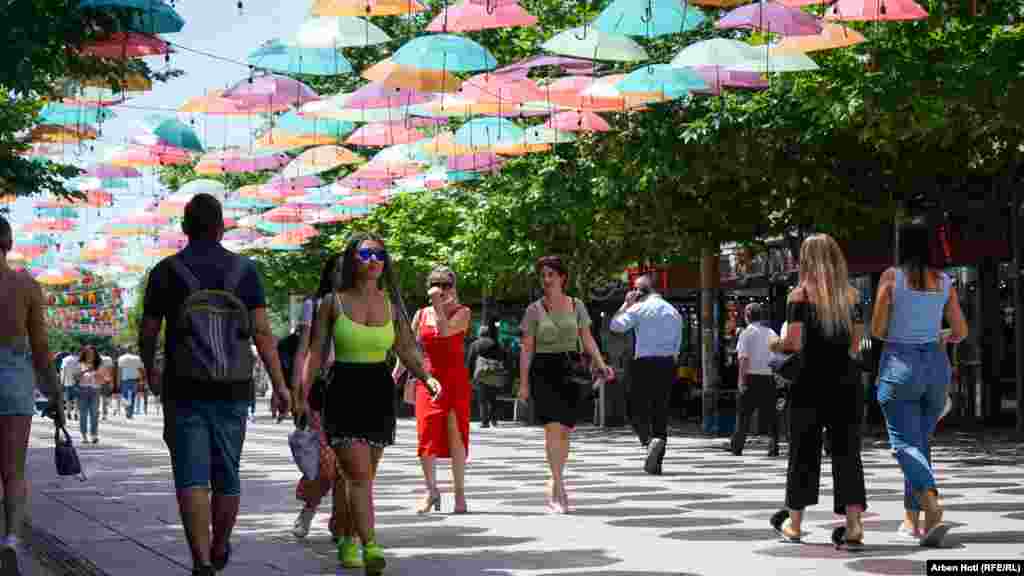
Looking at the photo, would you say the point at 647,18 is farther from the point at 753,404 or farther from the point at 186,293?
the point at 186,293

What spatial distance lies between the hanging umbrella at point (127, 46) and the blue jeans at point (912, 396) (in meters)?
6.38

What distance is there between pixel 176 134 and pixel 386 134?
2.89 m

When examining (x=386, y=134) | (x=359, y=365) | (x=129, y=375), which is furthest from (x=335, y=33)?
(x=129, y=375)

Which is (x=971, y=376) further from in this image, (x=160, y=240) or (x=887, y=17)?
(x=160, y=240)

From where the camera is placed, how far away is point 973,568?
7957 mm

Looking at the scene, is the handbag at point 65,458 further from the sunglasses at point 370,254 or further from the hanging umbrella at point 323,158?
the hanging umbrella at point 323,158

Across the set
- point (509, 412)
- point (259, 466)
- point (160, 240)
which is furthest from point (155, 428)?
point (259, 466)

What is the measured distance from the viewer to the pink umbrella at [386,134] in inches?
923

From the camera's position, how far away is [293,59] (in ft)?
65.1

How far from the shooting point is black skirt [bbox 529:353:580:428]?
40.2 ft

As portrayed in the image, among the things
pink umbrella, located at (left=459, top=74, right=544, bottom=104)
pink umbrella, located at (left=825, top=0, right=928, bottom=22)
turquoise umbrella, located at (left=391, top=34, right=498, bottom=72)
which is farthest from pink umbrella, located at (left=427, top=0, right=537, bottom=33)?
pink umbrella, located at (left=825, top=0, right=928, bottom=22)

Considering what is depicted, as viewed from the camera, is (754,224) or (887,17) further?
(754,224)

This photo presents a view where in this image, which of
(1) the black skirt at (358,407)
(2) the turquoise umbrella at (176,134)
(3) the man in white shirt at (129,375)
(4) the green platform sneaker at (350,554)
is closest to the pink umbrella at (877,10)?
(1) the black skirt at (358,407)

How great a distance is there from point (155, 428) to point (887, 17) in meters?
24.5
